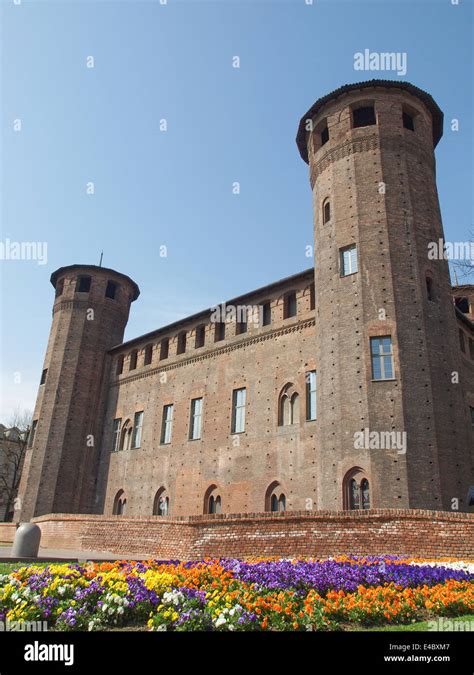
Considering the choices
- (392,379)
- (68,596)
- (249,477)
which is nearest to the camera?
(68,596)

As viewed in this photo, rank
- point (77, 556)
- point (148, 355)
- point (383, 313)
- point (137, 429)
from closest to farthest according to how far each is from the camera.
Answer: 1. point (77, 556)
2. point (383, 313)
3. point (137, 429)
4. point (148, 355)

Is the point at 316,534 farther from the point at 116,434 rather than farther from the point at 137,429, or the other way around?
the point at 116,434

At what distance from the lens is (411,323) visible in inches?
647

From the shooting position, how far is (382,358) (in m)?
16.3

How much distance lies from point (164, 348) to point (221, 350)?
4865 mm

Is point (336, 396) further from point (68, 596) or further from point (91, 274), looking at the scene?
point (91, 274)

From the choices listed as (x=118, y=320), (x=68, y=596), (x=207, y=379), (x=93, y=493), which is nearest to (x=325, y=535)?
(x=68, y=596)

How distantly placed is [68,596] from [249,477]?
48.1 ft

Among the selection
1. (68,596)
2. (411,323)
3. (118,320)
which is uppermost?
(118,320)

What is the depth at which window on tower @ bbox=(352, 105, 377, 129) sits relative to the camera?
2050 centimetres

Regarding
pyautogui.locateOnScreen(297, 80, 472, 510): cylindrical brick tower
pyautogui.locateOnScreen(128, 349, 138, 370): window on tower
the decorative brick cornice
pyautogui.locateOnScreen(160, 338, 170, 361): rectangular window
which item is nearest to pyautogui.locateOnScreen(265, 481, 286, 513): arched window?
pyautogui.locateOnScreen(297, 80, 472, 510): cylindrical brick tower

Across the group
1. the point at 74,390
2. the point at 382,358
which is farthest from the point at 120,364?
the point at 382,358

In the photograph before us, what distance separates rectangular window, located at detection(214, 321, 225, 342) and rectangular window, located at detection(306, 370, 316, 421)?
239 inches

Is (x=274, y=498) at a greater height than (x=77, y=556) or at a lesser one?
greater
